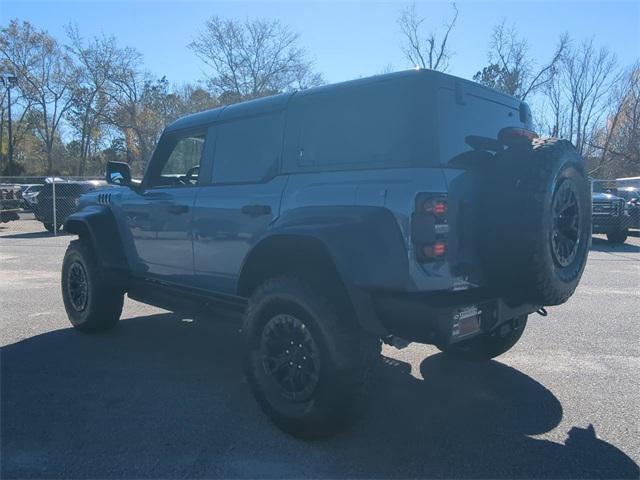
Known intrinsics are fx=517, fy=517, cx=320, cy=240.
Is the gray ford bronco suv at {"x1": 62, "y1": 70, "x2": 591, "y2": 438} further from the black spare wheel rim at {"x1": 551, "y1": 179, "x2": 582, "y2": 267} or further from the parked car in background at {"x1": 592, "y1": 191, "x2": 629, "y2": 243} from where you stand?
the parked car in background at {"x1": 592, "y1": 191, "x2": 629, "y2": 243}

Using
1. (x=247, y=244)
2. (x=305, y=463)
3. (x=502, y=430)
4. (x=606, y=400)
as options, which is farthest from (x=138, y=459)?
(x=606, y=400)

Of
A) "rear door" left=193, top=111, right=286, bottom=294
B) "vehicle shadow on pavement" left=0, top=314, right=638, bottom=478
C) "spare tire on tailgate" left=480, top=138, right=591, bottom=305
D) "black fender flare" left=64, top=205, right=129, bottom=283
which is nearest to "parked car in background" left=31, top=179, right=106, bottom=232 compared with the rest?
"black fender flare" left=64, top=205, right=129, bottom=283

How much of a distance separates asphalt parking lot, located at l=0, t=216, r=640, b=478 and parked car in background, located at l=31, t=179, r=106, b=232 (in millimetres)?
13110

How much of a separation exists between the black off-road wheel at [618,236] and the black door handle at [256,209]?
1369 cm

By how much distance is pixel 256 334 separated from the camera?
3.44 metres

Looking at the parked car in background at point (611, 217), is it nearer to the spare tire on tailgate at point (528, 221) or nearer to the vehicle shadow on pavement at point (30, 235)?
the spare tire on tailgate at point (528, 221)

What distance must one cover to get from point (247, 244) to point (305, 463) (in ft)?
4.96

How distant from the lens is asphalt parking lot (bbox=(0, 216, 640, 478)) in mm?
2887

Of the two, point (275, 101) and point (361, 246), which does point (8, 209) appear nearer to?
point (275, 101)

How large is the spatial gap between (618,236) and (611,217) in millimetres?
653

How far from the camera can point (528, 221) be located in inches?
112

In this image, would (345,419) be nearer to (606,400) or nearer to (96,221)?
(606,400)

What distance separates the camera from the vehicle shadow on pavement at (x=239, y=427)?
9.37ft

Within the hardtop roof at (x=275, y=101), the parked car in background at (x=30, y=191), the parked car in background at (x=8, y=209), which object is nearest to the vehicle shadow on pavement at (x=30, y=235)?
the parked car in background at (x=8, y=209)
